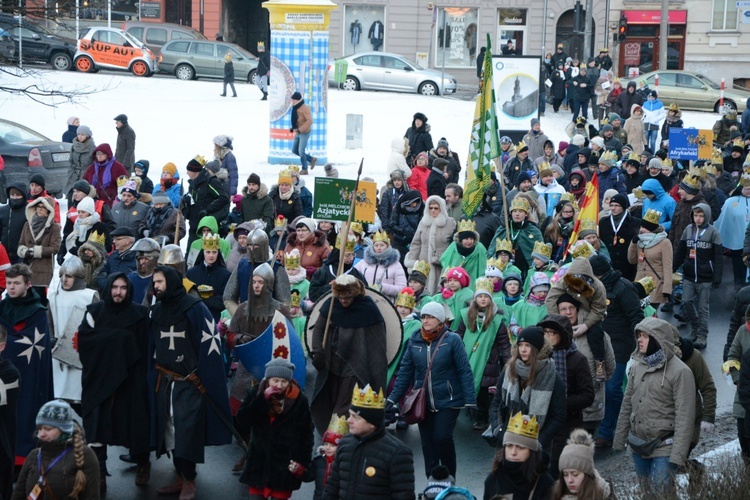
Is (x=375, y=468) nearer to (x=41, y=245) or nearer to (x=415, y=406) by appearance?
(x=415, y=406)

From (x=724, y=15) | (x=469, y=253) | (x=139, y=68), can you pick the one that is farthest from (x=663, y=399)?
(x=724, y=15)

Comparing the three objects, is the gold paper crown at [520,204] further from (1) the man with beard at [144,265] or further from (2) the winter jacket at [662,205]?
(1) the man with beard at [144,265]

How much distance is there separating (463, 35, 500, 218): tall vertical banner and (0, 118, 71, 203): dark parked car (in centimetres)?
833

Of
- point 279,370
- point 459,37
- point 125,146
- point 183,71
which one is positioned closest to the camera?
point 279,370

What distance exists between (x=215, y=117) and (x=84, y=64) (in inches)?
348

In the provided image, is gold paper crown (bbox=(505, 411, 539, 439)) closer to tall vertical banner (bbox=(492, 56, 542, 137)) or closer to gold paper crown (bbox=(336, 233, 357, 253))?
gold paper crown (bbox=(336, 233, 357, 253))

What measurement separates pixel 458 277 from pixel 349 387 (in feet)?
7.28

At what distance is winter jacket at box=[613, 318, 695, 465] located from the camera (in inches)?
329

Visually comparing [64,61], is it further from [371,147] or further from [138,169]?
[138,169]

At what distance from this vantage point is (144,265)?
35.1 ft

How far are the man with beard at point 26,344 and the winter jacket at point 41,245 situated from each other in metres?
3.91

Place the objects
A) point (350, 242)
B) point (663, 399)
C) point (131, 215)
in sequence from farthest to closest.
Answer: point (131, 215) → point (350, 242) → point (663, 399)

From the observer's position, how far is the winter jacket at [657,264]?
45.5ft

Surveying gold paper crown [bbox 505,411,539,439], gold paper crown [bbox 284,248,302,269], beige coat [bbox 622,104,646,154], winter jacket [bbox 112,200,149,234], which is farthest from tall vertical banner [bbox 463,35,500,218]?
beige coat [bbox 622,104,646,154]
